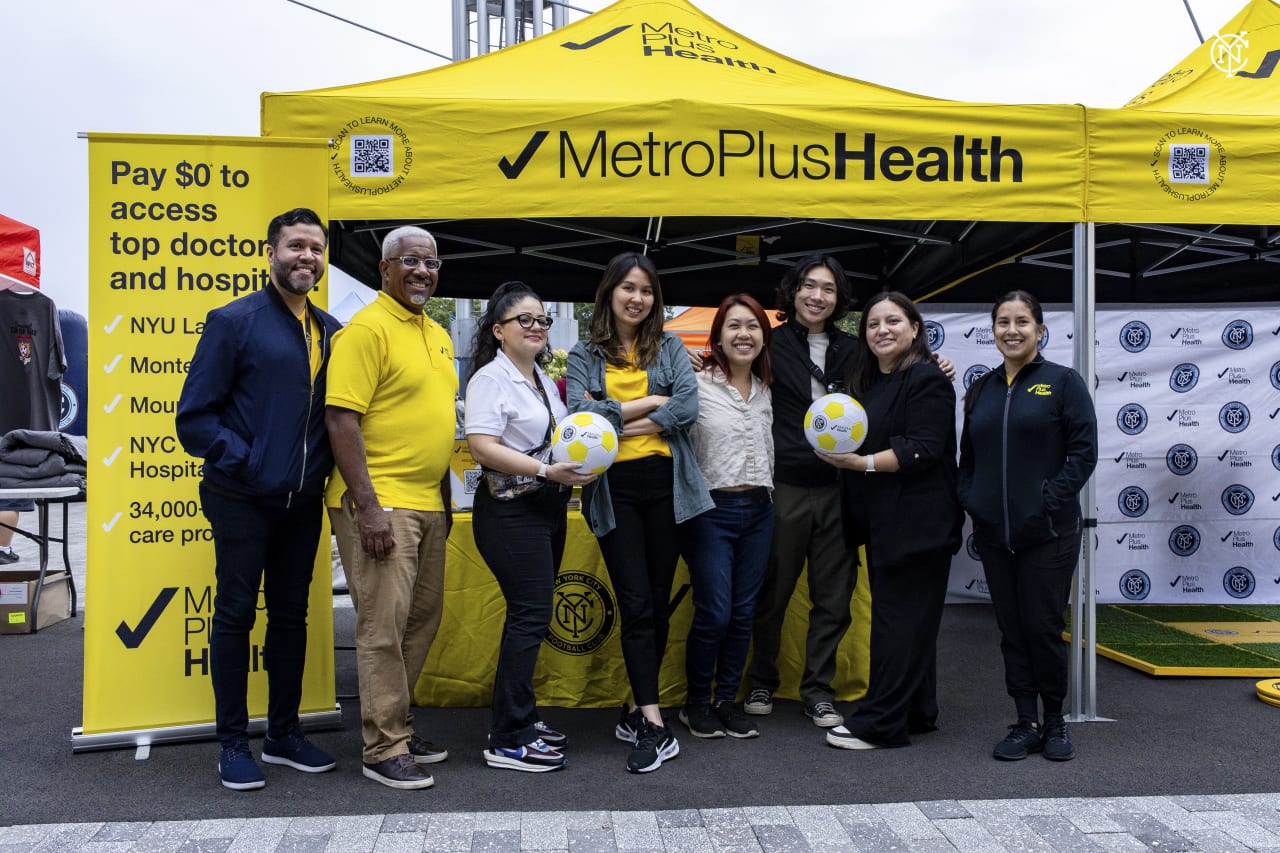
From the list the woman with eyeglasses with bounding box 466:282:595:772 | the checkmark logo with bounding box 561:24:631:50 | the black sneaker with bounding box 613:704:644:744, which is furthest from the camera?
the checkmark logo with bounding box 561:24:631:50

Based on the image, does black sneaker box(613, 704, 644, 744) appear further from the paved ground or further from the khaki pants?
the khaki pants

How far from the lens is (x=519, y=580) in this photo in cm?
309

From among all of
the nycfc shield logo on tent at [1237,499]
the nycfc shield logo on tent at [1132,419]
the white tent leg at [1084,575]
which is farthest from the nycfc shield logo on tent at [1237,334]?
the white tent leg at [1084,575]

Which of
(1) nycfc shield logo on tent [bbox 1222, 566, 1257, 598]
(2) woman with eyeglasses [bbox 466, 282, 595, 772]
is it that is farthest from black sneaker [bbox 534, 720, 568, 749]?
(1) nycfc shield logo on tent [bbox 1222, 566, 1257, 598]

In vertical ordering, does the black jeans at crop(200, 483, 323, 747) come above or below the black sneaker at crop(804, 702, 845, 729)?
above

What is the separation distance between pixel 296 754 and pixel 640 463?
1484 mm

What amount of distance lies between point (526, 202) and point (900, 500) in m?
1.70

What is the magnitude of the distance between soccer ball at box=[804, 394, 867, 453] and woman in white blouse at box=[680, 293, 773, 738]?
283 mm

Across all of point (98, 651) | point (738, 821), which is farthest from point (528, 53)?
point (738, 821)

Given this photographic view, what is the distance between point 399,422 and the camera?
9.67 ft

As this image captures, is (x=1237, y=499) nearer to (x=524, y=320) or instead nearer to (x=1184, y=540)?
(x=1184, y=540)

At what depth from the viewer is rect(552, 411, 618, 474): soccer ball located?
2.87 metres

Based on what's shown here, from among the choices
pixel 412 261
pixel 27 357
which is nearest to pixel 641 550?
pixel 412 261

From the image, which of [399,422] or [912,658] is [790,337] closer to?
[912,658]
